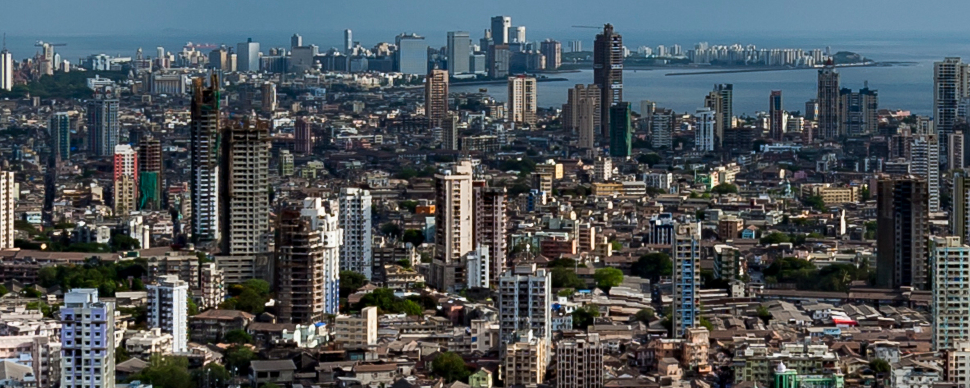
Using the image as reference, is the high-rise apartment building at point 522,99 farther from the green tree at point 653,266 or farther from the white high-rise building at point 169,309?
the white high-rise building at point 169,309

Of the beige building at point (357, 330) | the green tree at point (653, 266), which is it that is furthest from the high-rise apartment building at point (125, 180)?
the beige building at point (357, 330)

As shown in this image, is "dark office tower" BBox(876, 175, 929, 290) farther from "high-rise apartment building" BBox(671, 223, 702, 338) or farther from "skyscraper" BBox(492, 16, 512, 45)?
"skyscraper" BBox(492, 16, 512, 45)

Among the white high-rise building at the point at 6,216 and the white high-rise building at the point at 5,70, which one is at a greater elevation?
the white high-rise building at the point at 5,70

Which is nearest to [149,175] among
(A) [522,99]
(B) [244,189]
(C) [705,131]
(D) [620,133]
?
(B) [244,189]

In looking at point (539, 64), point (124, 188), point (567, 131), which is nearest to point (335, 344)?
point (124, 188)

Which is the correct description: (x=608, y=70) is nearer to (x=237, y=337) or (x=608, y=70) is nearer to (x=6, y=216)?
(x=6, y=216)
